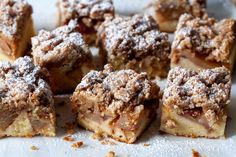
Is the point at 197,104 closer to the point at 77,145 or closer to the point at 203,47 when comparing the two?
the point at 203,47

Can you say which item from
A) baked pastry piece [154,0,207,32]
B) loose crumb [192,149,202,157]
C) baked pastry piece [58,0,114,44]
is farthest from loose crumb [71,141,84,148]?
baked pastry piece [154,0,207,32]

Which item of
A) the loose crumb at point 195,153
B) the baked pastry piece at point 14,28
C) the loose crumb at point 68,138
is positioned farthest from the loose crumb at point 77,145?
the baked pastry piece at point 14,28

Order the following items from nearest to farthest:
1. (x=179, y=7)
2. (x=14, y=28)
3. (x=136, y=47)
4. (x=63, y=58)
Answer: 1. (x=63, y=58)
2. (x=136, y=47)
3. (x=14, y=28)
4. (x=179, y=7)

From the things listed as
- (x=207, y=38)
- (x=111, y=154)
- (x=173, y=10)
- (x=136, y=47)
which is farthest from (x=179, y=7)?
(x=111, y=154)

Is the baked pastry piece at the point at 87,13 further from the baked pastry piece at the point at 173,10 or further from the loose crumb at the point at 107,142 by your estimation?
the loose crumb at the point at 107,142

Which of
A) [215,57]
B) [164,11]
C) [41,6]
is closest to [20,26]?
[41,6]

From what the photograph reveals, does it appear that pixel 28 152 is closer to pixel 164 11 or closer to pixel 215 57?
pixel 215 57
